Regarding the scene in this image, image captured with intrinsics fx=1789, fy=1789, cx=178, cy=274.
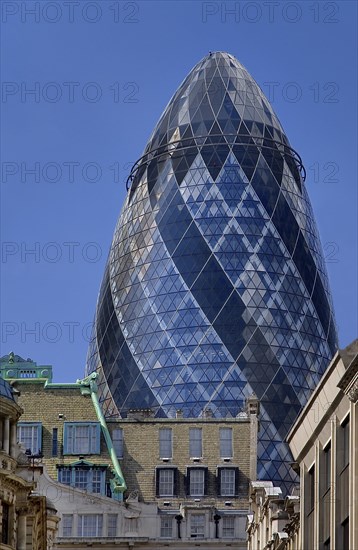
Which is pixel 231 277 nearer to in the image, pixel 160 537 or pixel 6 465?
pixel 160 537

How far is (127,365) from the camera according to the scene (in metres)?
131

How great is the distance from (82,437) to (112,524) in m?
6.91

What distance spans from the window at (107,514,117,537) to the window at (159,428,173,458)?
7.94m

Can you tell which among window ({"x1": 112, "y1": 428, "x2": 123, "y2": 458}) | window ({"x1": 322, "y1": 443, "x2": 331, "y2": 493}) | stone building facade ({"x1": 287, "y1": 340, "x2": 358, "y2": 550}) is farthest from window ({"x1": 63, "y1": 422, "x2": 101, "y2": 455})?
window ({"x1": 322, "y1": 443, "x2": 331, "y2": 493})

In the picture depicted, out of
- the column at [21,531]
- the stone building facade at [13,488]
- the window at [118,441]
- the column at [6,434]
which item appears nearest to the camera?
the stone building facade at [13,488]

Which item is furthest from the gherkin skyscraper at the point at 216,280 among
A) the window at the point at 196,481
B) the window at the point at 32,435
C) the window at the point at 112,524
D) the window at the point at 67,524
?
the window at the point at 67,524

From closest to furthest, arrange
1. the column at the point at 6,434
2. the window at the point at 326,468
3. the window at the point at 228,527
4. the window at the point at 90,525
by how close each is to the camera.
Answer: the window at the point at 326,468, the column at the point at 6,434, the window at the point at 90,525, the window at the point at 228,527

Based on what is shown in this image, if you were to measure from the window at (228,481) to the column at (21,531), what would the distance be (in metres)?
40.6

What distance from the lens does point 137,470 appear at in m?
98.8

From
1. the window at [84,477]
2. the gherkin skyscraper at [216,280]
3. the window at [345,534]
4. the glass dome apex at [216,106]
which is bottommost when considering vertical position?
the window at [345,534]

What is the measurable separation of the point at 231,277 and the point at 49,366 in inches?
1236

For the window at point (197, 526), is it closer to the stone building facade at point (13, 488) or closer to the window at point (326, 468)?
the stone building facade at point (13, 488)

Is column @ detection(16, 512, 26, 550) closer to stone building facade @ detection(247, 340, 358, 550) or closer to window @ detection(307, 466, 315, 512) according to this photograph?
stone building facade @ detection(247, 340, 358, 550)

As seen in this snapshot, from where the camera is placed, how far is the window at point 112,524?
90.6 m
